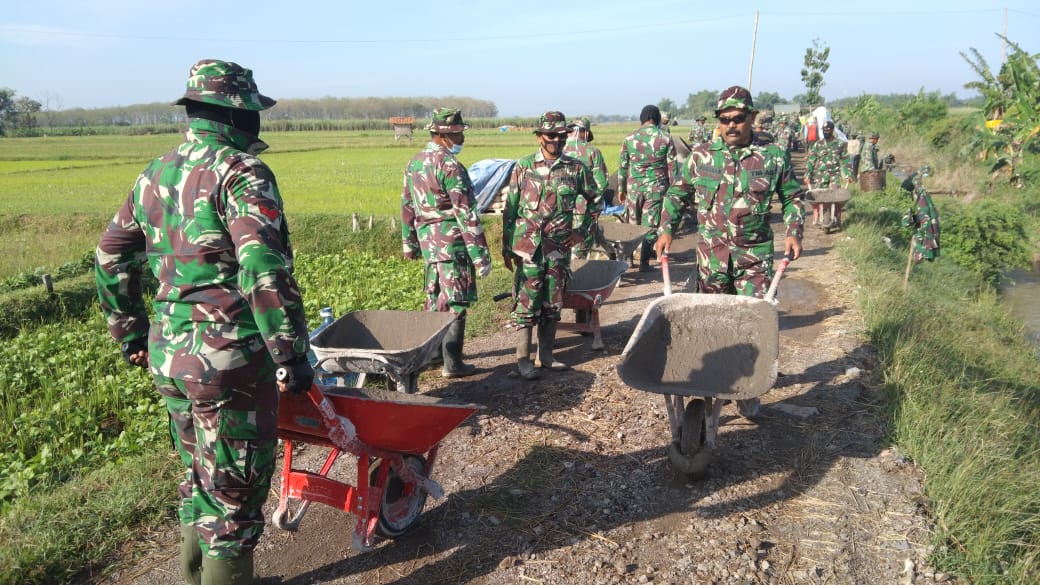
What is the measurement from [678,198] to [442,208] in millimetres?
1709

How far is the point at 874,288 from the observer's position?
7691 millimetres

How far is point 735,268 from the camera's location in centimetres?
478

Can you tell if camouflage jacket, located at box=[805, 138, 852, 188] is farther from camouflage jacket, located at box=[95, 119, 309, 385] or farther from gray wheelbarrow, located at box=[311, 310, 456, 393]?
camouflage jacket, located at box=[95, 119, 309, 385]

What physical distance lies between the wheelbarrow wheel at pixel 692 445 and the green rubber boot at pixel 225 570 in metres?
2.26

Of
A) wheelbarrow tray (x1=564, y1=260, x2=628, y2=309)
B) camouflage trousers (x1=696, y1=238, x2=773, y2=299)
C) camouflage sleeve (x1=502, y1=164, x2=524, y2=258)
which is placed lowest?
wheelbarrow tray (x1=564, y1=260, x2=628, y2=309)

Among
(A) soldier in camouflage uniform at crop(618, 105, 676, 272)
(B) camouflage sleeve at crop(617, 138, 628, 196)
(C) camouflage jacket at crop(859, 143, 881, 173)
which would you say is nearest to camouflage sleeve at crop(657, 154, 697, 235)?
(A) soldier in camouflage uniform at crop(618, 105, 676, 272)

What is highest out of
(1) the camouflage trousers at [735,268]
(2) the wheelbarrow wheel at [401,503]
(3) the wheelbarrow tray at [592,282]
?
(1) the camouflage trousers at [735,268]

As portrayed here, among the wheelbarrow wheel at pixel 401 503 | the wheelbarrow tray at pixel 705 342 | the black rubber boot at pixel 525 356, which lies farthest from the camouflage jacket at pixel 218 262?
the black rubber boot at pixel 525 356

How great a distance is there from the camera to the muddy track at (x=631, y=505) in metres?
3.30

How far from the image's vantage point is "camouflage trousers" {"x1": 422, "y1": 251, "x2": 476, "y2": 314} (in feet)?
17.3

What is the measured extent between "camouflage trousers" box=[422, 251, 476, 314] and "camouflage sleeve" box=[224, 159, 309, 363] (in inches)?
106

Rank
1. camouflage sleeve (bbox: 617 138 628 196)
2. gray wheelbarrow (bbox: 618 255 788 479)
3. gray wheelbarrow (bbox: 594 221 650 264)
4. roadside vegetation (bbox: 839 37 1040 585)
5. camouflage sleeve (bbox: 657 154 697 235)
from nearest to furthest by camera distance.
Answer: roadside vegetation (bbox: 839 37 1040 585) < gray wheelbarrow (bbox: 618 255 788 479) < camouflage sleeve (bbox: 657 154 697 235) < gray wheelbarrow (bbox: 594 221 650 264) < camouflage sleeve (bbox: 617 138 628 196)

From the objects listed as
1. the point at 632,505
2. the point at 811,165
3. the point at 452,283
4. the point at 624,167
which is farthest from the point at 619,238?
the point at 811,165

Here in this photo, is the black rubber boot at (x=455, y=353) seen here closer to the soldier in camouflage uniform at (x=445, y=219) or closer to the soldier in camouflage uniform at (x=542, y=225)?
the soldier in camouflage uniform at (x=445, y=219)
